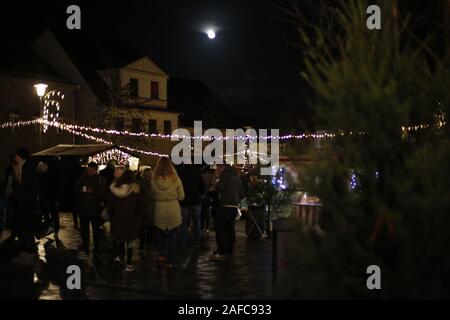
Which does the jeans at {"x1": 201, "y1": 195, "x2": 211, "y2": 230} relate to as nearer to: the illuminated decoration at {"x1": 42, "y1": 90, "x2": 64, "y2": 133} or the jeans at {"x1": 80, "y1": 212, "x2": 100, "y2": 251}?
the jeans at {"x1": 80, "y1": 212, "x2": 100, "y2": 251}

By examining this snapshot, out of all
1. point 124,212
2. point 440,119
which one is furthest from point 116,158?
point 440,119

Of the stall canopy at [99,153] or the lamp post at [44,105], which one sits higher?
the lamp post at [44,105]

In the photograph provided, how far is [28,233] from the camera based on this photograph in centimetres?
1297

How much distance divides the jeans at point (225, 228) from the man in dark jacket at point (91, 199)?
2270 mm

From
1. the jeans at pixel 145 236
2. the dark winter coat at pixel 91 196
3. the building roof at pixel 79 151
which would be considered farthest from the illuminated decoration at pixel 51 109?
the dark winter coat at pixel 91 196

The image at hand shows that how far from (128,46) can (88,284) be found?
49.6 metres

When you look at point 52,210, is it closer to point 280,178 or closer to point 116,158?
point 280,178

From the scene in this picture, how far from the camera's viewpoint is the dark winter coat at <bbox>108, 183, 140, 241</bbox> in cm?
1197

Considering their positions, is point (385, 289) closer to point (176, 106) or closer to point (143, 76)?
point (143, 76)

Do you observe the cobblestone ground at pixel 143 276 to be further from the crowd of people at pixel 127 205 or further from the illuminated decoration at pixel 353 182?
the illuminated decoration at pixel 353 182

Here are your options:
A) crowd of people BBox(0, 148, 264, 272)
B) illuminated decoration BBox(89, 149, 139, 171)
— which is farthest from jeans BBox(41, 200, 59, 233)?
illuminated decoration BBox(89, 149, 139, 171)

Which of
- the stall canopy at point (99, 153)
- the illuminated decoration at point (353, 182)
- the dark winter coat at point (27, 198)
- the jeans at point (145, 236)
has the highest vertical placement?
the stall canopy at point (99, 153)

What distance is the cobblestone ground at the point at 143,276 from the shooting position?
9.96 m

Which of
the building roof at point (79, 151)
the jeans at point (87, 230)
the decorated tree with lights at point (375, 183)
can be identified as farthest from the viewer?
the building roof at point (79, 151)
